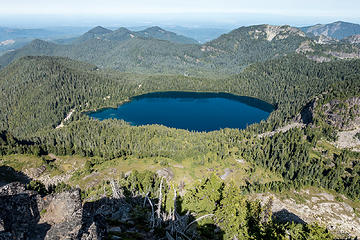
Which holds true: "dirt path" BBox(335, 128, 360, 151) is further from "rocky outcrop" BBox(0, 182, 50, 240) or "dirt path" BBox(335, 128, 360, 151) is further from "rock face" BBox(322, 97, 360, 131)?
"rocky outcrop" BBox(0, 182, 50, 240)

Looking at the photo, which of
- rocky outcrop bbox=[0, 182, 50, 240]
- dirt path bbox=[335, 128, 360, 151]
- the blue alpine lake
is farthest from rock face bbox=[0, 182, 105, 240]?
dirt path bbox=[335, 128, 360, 151]

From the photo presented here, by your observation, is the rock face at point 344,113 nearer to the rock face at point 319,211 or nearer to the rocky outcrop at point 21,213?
the rock face at point 319,211

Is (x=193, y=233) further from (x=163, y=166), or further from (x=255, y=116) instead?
(x=255, y=116)

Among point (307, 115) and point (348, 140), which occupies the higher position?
point (307, 115)

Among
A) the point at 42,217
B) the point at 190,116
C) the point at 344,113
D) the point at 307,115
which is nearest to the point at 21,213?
the point at 42,217

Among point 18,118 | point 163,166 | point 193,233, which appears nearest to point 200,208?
point 193,233

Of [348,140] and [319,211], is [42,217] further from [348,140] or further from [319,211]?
[348,140]

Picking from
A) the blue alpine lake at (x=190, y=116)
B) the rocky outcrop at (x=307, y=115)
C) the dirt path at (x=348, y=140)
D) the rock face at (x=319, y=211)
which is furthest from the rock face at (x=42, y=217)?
the rocky outcrop at (x=307, y=115)

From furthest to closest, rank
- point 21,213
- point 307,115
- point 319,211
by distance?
point 307,115 < point 319,211 < point 21,213
